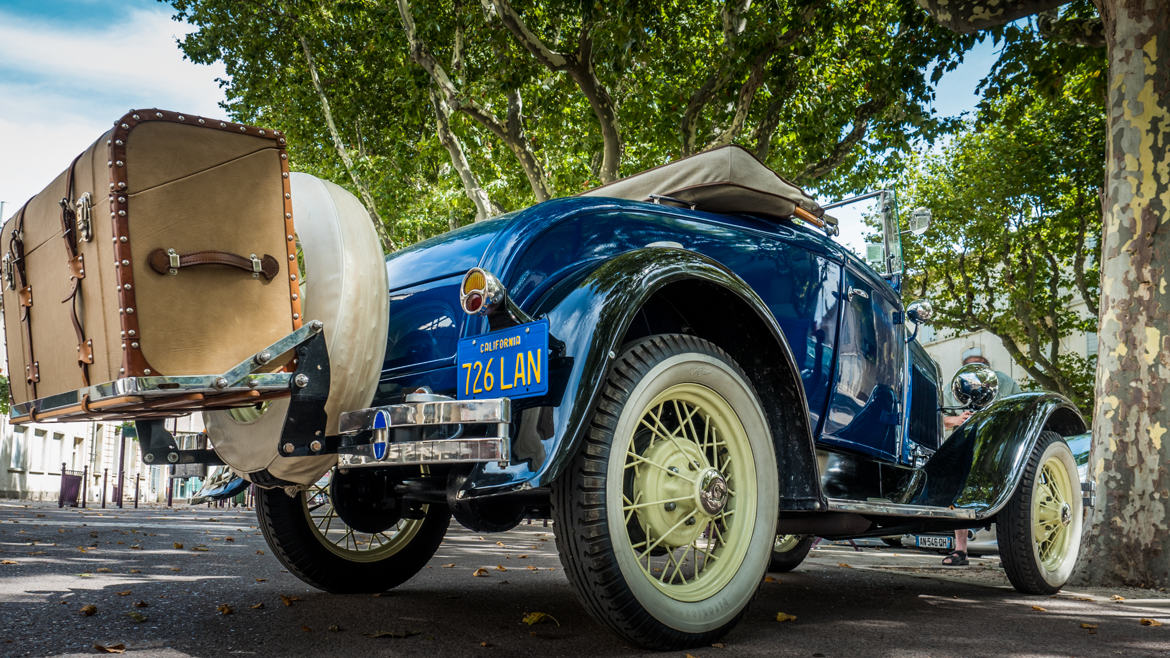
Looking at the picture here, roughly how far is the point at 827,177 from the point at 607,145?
→ 8.33 m

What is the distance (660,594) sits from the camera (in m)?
2.80

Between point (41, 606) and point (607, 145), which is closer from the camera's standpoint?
point (41, 606)

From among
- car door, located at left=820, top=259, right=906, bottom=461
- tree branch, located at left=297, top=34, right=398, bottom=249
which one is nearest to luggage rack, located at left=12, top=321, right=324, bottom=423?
car door, located at left=820, top=259, right=906, bottom=461

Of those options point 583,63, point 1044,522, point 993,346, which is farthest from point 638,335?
point 993,346

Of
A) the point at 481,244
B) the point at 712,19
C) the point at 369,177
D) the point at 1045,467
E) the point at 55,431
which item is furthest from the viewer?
the point at 55,431

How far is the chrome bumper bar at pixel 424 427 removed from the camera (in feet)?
8.46

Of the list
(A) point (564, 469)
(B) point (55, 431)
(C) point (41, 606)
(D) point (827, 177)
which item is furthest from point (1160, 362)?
(B) point (55, 431)

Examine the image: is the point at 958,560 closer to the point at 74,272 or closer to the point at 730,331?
the point at 730,331

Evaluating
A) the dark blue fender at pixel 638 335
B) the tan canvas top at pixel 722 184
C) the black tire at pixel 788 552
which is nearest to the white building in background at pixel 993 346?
the black tire at pixel 788 552

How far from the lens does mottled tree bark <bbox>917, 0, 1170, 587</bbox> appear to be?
602cm

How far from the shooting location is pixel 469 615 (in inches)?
143

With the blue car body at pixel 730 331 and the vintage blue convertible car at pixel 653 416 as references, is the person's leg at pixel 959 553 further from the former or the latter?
the blue car body at pixel 730 331

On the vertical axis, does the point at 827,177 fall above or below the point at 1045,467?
above

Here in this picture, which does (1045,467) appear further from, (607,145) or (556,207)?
(607,145)
